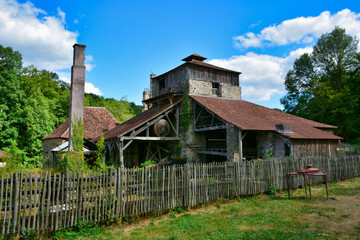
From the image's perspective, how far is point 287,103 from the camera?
40.2 meters

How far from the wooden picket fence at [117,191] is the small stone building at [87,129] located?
1508cm

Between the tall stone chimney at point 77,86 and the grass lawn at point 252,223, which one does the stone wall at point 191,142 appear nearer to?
the tall stone chimney at point 77,86

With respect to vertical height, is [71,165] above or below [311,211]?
above

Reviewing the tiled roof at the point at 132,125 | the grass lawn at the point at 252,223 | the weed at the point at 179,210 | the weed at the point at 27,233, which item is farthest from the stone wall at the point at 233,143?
the weed at the point at 27,233

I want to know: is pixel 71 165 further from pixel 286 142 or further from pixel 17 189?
pixel 286 142

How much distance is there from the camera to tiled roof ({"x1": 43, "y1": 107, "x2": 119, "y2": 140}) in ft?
71.6

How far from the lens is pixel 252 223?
6.57 m

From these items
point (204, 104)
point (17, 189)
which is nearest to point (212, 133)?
point (204, 104)

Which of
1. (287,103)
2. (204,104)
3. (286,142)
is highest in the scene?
(287,103)

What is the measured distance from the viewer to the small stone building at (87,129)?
21.0 metres

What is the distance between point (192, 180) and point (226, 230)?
94.1 inches

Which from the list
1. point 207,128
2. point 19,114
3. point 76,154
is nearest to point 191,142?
point 207,128

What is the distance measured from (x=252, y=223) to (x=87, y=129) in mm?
19736

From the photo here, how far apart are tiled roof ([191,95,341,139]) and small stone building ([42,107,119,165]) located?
1086cm
